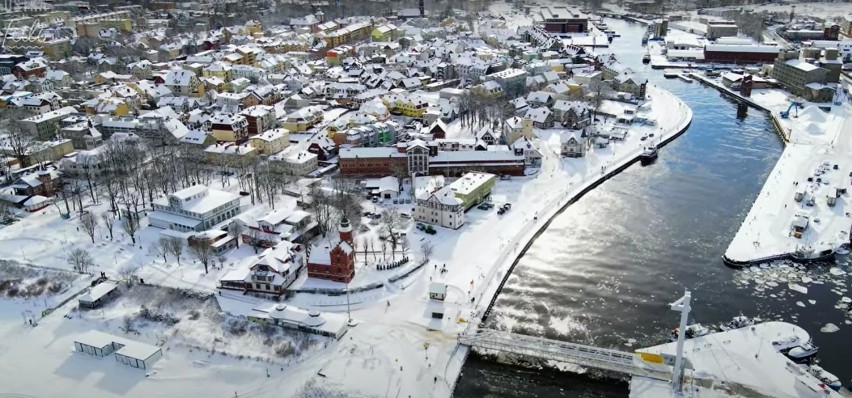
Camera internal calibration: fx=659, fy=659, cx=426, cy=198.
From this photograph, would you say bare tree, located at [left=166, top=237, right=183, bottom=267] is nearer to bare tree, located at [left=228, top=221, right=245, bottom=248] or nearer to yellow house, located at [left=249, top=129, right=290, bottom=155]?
bare tree, located at [left=228, top=221, right=245, bottom=248]

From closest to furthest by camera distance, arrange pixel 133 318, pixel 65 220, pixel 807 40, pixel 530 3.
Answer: pixel 133 318 → pixel 65 220 → pixel 807 40 → pixel 530 3

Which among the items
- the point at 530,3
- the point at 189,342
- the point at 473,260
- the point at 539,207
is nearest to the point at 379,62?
the point at 539,207

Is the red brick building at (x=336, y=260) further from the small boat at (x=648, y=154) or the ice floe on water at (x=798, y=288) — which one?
the small boat at (x=648, y=154)

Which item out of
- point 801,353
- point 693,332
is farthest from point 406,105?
point 801,353

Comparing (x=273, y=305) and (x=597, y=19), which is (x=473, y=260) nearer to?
(x=273, y=305)

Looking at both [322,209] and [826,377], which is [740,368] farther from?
[322,209]
